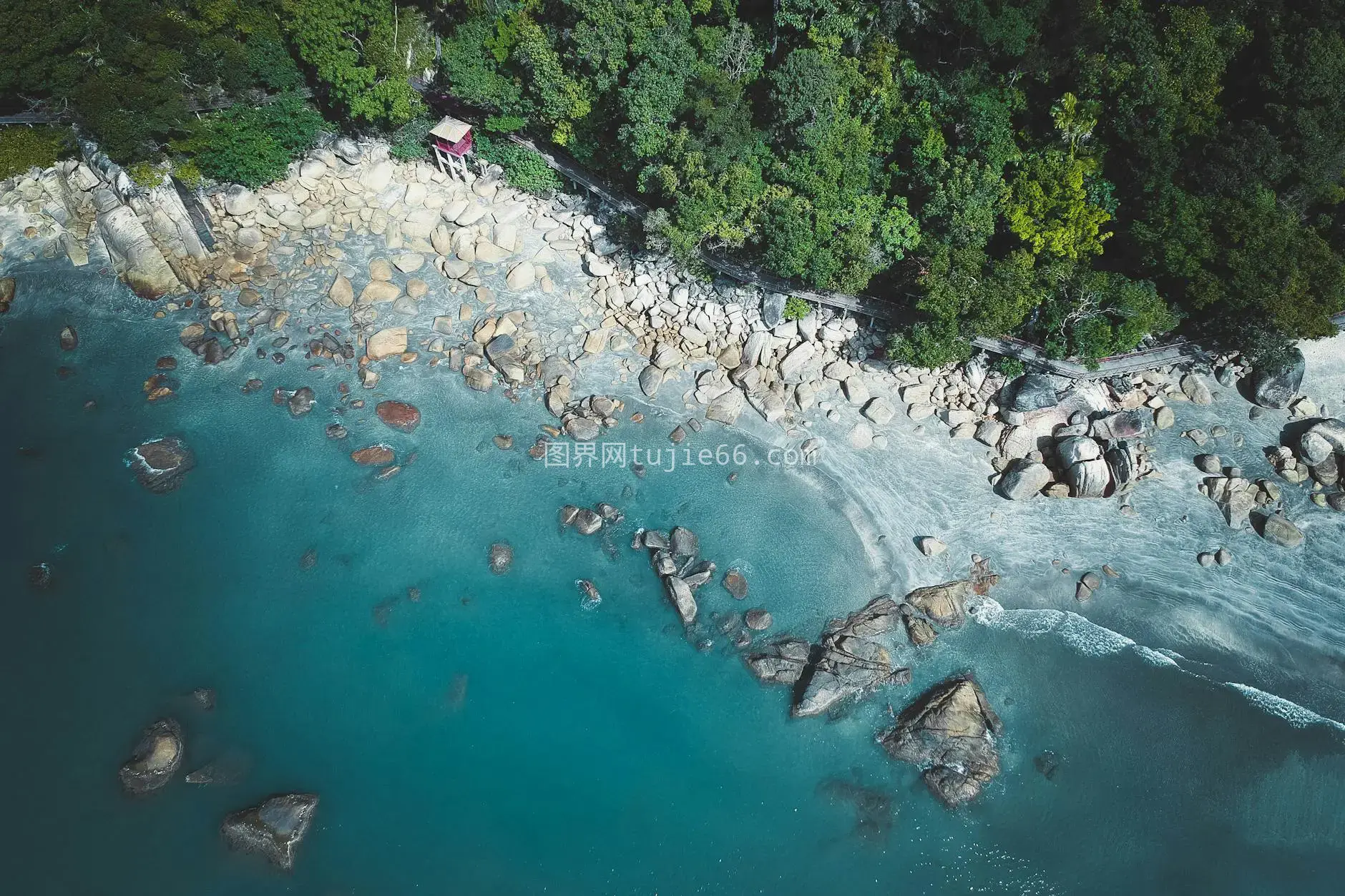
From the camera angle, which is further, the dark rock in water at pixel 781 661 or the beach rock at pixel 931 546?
the beach rock at pixel 931 546

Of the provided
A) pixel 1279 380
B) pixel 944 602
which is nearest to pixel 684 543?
pixel 944 602

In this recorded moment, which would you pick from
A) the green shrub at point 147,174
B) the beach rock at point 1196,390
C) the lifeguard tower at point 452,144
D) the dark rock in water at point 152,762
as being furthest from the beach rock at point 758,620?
the green shrub at point 147,174

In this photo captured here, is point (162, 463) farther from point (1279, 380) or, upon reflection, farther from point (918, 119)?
point (1279, 380)

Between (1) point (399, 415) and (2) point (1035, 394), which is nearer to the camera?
(2) point (1035, 394)

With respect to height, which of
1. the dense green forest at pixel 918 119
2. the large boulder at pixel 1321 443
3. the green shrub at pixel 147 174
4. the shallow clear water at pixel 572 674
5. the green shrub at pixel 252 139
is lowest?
the shallow clear water at pixel 572 674

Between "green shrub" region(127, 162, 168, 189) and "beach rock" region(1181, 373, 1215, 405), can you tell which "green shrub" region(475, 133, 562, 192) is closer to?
"green shrub" region(127, 162, 168, 189)

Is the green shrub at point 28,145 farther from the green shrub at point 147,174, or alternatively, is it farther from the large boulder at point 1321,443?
the large boulder at point 1321,443
